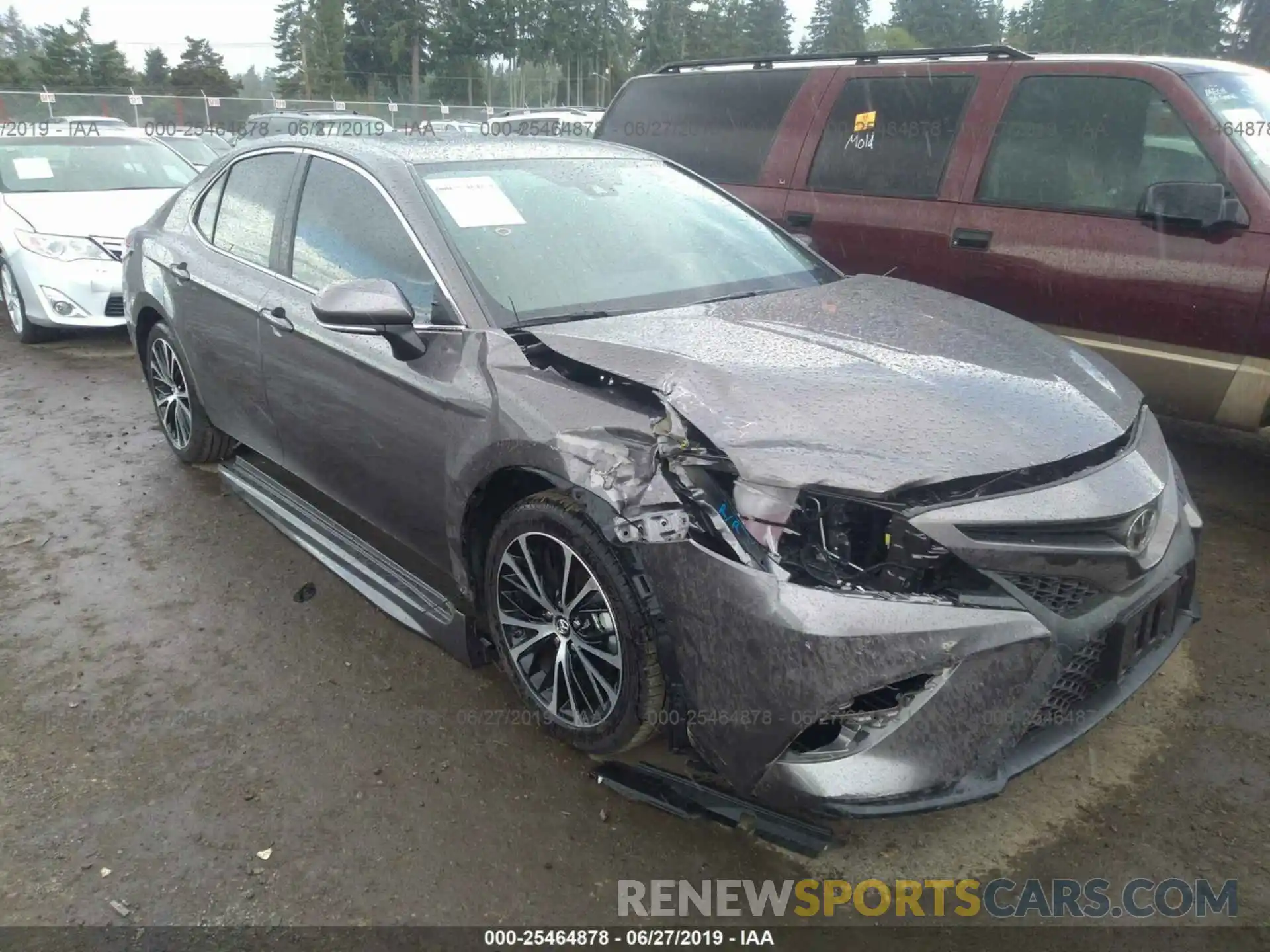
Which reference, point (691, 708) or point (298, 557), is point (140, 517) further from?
point (691, 708)

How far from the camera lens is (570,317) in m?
2.89

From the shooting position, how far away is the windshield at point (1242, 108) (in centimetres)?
407

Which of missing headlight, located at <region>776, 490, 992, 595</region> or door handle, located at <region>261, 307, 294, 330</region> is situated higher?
door handle, located at <region>261, 307, 294, 330</region>

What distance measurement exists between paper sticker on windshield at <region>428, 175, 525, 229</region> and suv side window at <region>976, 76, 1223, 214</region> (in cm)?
269

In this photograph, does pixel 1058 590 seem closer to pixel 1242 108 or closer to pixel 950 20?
pixel 1242 108

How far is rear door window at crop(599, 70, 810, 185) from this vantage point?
221 inches

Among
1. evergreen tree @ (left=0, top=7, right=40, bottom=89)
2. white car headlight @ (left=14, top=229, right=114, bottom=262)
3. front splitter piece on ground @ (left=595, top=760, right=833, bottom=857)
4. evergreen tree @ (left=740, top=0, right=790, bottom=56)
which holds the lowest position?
front splitter piece on ground @ (left=595, top=760, right=833, bottom=857)

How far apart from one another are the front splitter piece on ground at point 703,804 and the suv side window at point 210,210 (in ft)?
10.1

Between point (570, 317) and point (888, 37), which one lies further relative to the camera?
point (888, 37)

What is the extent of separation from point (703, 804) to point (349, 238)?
224 cm

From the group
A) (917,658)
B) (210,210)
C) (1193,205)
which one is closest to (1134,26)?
(1193,205)

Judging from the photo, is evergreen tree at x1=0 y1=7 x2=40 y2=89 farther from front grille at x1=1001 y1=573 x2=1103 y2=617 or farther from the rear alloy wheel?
front grille at x1=1001 y1=573 x2=1103 y2=617

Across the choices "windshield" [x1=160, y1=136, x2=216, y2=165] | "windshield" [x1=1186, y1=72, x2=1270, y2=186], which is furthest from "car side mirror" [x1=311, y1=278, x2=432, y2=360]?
"windshield" [x1=160, y1=136, x2=216, y2=165]

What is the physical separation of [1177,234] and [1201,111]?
1.83 ft
